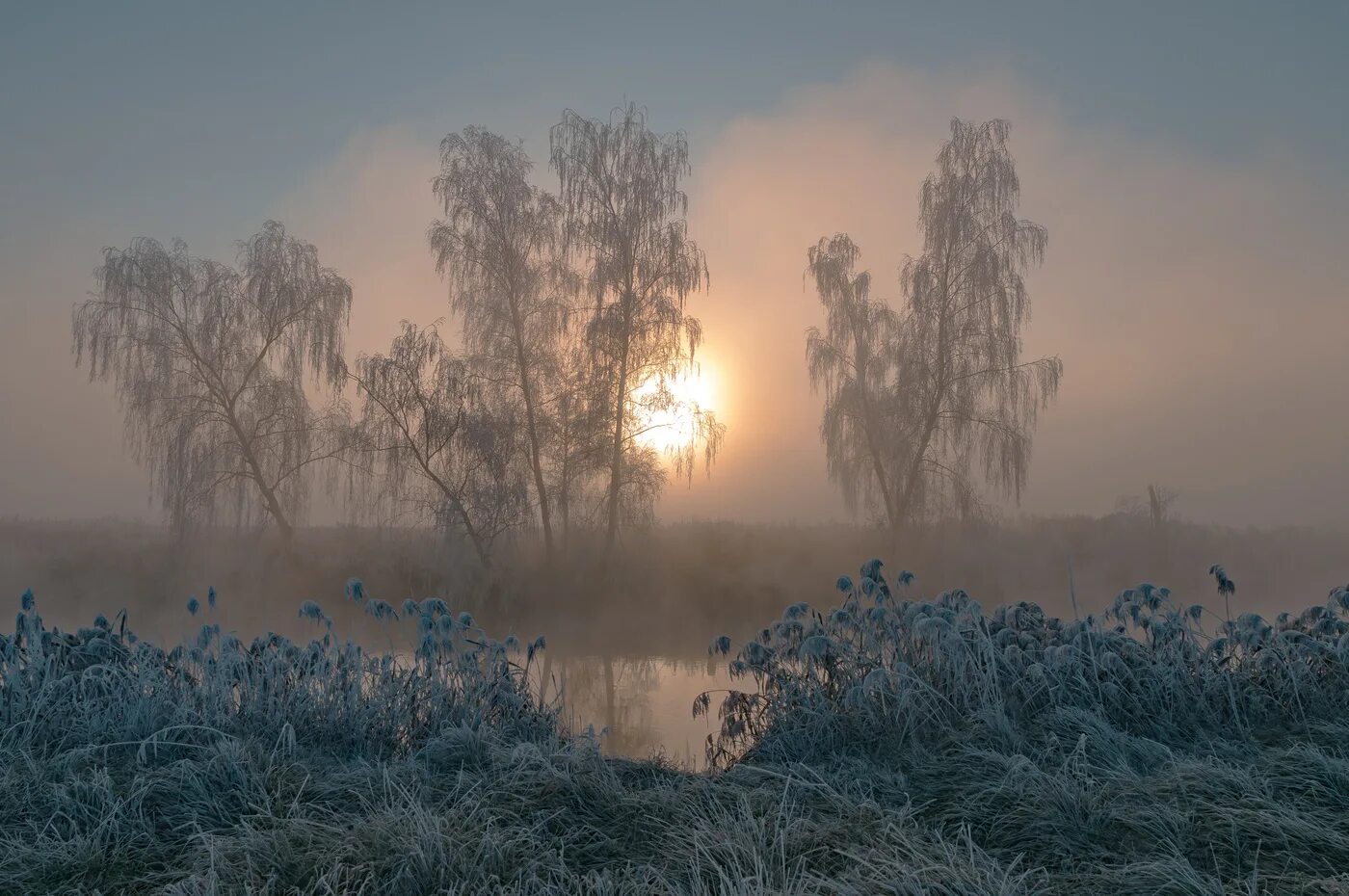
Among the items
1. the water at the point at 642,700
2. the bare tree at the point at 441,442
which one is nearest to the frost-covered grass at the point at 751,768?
the water at the point at 642,700

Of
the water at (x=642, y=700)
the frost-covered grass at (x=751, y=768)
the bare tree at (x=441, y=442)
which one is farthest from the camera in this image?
the bare tree at (x=441, y=442)

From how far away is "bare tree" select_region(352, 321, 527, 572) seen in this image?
1581 cm

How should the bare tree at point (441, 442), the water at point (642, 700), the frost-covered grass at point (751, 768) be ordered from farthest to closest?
the bare tree at point (441, 442)
the water at point (642, 700)
the frost-covered grass at point (751, 768)

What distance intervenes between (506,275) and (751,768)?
46.9ft

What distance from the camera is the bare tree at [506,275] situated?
1672 centimetres

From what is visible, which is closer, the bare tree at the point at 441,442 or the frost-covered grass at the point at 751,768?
the frost-covered grass at the point at 751,768

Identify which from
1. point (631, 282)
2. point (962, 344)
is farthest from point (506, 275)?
point (962, 344)

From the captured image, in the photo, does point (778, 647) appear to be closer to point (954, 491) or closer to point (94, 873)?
point (94, 873)

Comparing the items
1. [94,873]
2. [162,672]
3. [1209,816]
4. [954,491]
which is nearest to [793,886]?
[1209,816]

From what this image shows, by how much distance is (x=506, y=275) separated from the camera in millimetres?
16953

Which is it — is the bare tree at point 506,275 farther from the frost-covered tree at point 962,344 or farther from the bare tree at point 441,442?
the frost-covered tree at point 962,344

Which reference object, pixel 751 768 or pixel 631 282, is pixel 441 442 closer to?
pixel 631 282

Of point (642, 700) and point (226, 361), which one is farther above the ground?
point (226, 361)

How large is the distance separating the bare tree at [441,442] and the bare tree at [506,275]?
2.67ft
